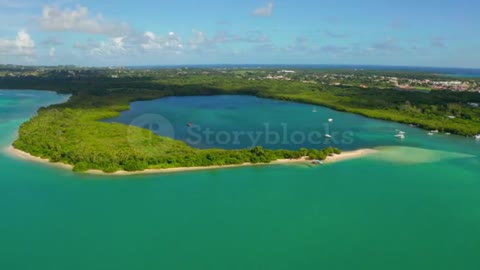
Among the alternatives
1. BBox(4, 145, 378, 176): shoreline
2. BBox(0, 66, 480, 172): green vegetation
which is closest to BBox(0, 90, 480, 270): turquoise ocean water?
BBox(4, 145, 378, 176): shoreline

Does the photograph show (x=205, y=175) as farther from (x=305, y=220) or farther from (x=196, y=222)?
(x=305, y=220)

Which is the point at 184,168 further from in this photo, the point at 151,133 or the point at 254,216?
the point at 151,133

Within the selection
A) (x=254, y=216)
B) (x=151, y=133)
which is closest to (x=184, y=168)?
(x=254, y=216)

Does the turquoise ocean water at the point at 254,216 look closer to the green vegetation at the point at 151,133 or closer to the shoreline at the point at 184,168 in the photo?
the shoreline at the point at 184,168

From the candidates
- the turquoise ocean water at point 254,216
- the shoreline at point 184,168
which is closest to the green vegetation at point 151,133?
the shoreline at point 184,168

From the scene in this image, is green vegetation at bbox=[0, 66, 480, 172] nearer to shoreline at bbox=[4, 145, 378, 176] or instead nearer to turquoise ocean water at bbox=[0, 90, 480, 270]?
shoreline at bbox=[4, 145, 378, 176]

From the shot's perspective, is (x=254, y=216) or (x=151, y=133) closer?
(x=254, y=216)
